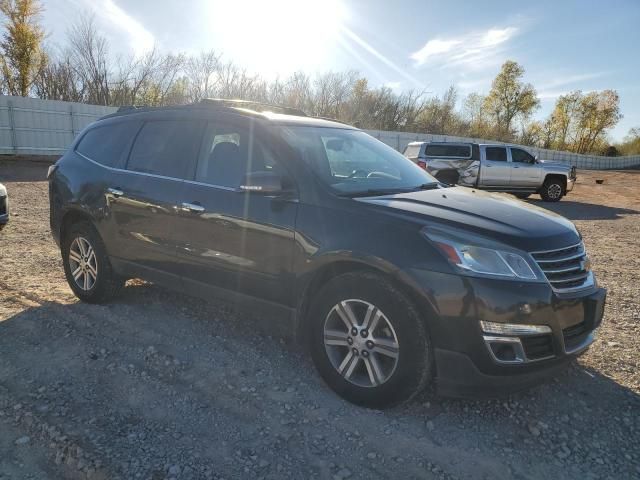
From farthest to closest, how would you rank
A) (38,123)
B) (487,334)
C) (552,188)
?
(38,123) → (552,188) → (487,334)

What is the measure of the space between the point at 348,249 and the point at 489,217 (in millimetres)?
883

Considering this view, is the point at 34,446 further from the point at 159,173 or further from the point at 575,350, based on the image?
the point at 575,350

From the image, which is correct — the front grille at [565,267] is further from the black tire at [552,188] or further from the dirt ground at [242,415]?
the black tire at [552,188]

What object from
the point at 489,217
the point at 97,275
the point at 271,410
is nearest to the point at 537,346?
the point at 489,217

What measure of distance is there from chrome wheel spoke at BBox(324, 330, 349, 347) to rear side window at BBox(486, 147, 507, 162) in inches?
566

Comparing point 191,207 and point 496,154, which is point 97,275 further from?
point 496,154

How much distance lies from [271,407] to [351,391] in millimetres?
500

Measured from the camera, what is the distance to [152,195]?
3.96 metres

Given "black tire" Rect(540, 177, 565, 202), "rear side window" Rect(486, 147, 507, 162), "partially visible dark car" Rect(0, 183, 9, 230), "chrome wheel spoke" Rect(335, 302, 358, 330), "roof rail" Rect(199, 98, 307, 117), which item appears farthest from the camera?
"black tire" Rect(540, 177, 565, 202)

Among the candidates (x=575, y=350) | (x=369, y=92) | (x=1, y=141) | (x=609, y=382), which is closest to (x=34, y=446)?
(x=575, y=350)

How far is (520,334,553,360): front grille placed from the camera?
2572 millimetres

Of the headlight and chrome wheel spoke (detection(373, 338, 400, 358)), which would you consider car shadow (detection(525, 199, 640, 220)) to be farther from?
chrome wheel spoke (detection(373, 338, 400, 358))

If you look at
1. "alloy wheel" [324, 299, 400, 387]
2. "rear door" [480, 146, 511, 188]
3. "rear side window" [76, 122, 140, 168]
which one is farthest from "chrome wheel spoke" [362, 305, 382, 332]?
"rear door" [480, 146, 511, 188]

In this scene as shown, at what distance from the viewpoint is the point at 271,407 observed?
2.94m
